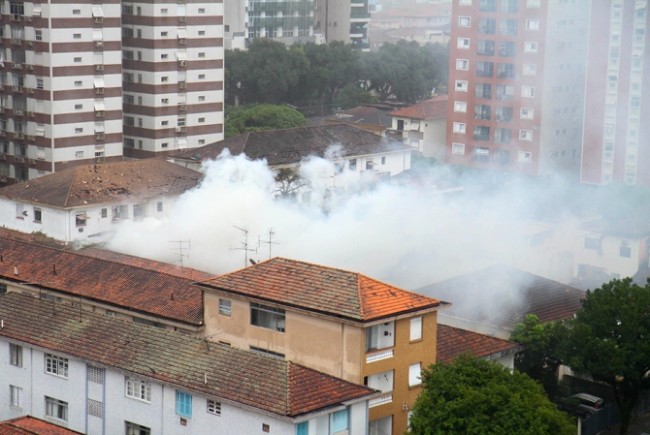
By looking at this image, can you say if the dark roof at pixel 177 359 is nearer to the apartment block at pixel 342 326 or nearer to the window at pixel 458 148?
the apartment block at pixel 342 326

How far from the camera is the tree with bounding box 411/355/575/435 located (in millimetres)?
18438

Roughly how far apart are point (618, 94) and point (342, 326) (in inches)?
1017

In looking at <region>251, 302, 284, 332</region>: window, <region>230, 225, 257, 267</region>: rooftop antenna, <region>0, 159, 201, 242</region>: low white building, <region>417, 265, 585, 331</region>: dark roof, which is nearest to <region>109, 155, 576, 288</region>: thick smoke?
<region>230, 225, 257, 267</region>: rooftop antenna

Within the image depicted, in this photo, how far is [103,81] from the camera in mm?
41406

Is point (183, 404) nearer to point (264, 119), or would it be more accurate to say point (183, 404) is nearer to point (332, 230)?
point (332, 230)

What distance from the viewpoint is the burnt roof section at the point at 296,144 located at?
39844 millimetres

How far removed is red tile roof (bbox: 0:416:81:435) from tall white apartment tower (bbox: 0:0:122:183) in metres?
21.5

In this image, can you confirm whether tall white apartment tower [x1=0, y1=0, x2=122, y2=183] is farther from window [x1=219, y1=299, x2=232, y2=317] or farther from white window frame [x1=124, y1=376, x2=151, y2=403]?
white window frame [x1=124, y1=376, x2=151, y2=403]

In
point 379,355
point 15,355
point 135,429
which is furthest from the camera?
point 15,355

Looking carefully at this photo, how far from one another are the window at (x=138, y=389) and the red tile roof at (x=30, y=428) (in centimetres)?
99

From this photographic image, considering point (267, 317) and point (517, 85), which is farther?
point (517, 85)

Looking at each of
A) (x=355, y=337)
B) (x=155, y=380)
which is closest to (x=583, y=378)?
(x=355, y=337)

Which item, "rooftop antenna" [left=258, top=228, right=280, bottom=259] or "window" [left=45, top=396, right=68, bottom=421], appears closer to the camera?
"window" [left=45, top=396, right=68, bottom=421]

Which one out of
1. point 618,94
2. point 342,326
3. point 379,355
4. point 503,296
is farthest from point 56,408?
point 618,94
